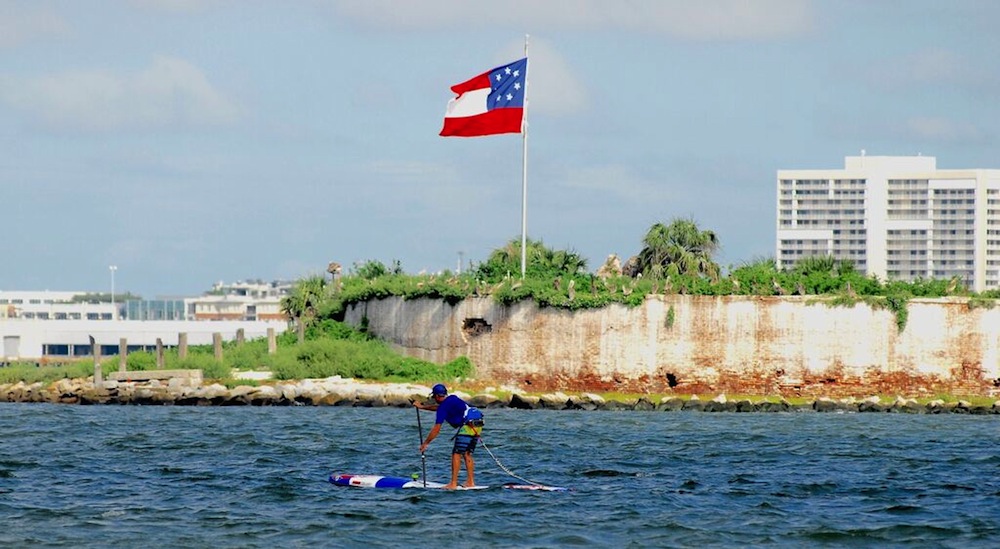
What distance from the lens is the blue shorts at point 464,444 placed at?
22.0 meters

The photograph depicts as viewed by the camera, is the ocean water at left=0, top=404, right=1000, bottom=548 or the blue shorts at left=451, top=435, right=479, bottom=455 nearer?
the ocean water at left=0, top=404, right=1000, bottom=548

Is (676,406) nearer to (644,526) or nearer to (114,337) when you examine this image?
(644,526)

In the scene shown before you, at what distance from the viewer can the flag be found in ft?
137

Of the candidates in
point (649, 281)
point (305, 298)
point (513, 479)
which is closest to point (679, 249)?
point (649, 281)

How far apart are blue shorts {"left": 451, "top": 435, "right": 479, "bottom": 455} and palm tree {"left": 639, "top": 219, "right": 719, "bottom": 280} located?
24107 millimetres

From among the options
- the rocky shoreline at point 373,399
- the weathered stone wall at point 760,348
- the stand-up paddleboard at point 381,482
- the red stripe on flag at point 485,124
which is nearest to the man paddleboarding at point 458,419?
the stand-up paddleboard at point 381,482

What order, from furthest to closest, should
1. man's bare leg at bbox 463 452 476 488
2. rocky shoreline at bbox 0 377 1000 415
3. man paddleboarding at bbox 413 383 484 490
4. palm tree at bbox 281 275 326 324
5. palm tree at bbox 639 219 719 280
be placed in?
palm tree at bbox 281 275 326 324, palm tree at bbox 639 219 719 280, rocky shoreline at bbox 0 377 1000 415, man's bare leg at bbox 463 452 476 488, man paddleboarding at bbox 413 383 484 490

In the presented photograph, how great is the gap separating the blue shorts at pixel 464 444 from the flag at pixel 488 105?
A: 20.6 metres

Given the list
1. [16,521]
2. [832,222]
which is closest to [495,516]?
[16,521]

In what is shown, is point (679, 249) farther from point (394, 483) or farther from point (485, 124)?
point (394, 483)

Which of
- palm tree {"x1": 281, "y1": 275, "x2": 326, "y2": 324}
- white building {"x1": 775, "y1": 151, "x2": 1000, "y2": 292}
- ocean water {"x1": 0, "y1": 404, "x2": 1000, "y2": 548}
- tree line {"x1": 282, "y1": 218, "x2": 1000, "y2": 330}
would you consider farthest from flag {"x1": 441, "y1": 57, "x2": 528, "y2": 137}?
white building {"x1": 775, "y1": 151, "x2": 1000, "y2": 292}

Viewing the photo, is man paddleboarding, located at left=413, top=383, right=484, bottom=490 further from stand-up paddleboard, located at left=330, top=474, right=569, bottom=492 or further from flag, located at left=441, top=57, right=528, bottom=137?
flag, located at left=441, top=57, right=528, bottom=137

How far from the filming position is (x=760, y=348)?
41969 millimetres

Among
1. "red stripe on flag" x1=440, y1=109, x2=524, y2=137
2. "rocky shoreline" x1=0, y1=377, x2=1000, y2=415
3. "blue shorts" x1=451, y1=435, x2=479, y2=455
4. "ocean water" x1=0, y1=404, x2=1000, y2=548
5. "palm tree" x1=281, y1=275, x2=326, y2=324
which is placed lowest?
"ocean water" x1=0, y1=404, x2=1000, y2=548
